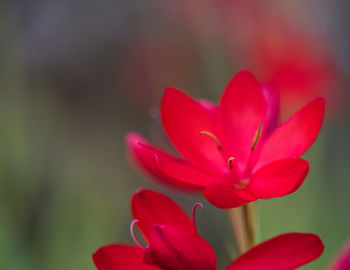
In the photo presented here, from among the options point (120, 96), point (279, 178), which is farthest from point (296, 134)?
point (120, 96)

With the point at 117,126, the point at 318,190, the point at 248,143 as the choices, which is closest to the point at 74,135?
the point at 117,126

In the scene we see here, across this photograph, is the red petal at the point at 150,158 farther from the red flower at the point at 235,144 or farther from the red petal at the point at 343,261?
the red petal at the point at 343,261

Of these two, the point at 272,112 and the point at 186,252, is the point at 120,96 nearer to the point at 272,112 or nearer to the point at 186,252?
the point at 272,112

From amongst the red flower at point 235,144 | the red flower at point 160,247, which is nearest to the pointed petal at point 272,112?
the red flower at point 235,144

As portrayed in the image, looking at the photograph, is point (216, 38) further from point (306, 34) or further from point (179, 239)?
point (179, 239)

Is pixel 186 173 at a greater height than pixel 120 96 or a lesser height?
greater

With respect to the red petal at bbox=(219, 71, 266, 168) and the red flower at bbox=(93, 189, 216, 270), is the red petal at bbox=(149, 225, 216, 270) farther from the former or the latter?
the red petal at bbox=(219, 71, 266, 168)
